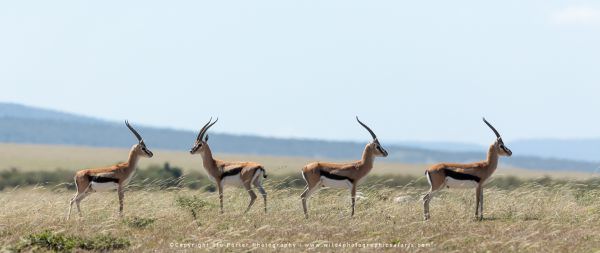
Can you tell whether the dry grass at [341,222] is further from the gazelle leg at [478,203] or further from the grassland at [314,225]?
the gazelle leg at [478,203]

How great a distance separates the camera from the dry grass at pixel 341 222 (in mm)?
15367

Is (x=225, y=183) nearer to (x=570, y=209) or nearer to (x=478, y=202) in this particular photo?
(x=478, y=202)

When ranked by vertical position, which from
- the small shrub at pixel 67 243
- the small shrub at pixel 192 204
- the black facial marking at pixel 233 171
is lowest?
the small shrub at pixel 67 243

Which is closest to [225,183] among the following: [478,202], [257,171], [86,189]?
[257,171]

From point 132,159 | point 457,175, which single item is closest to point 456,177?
point 457,175

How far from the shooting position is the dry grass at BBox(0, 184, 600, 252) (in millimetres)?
15367

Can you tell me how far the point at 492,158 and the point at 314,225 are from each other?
4555mm

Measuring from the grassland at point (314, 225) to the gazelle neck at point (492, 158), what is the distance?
0.81 meters

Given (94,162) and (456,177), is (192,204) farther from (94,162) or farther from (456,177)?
(94,162)

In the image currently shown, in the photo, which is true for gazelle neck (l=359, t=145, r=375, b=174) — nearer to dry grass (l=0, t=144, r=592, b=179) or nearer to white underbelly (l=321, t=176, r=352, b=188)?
white underbelly (l=321, t=176, r=352, b=188)

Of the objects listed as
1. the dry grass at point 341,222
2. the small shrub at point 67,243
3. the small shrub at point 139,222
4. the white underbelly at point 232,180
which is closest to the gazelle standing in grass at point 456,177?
the dry grass at point 341,222

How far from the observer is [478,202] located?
19.2 meters

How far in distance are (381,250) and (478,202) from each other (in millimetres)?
5113

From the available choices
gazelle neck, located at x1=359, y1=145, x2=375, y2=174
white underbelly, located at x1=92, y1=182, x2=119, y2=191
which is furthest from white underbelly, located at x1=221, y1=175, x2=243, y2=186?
gazelle neck, located at x1=359, y1=145, x2=375, y2=174
